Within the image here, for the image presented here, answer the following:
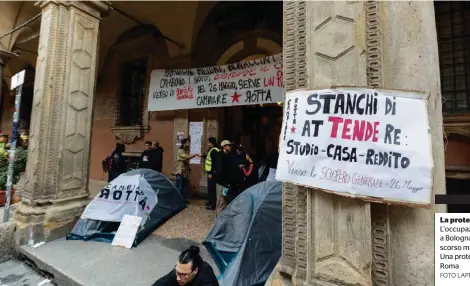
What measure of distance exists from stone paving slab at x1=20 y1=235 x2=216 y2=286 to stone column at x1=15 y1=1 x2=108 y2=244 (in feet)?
1.88

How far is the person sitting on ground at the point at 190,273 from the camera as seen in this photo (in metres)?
2.12

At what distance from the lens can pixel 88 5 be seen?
5.26 meters

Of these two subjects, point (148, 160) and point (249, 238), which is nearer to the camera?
point (249, 238)

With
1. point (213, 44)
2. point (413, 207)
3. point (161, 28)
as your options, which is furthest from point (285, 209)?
point (161, 28)

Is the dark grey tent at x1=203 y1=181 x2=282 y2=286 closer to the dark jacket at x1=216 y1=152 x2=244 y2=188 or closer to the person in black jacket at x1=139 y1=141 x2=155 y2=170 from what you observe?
the dark jacket at x1=216 y1=152 x2=244 y2=188

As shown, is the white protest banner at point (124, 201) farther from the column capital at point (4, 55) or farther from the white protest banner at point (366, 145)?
the column capital at point (4, 55)

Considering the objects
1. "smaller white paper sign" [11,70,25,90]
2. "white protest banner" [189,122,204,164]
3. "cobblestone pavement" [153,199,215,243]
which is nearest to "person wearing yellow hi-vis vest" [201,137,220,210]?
"cobblestone pavement" [153,199,215,243]

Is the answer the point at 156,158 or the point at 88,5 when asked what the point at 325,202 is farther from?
the point at 88,5

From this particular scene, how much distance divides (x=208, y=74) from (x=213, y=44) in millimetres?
1466

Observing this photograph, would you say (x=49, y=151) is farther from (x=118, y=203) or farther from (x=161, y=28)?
(x=161, y=28)

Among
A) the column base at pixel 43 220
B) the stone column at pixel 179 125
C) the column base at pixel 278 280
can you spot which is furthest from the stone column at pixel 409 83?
the stone column at pixel 179 125

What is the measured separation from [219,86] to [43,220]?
4736mm

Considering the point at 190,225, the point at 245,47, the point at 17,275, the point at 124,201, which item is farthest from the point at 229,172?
the point at 245,47

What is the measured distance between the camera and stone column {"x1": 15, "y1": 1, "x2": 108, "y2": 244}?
4629 mm
